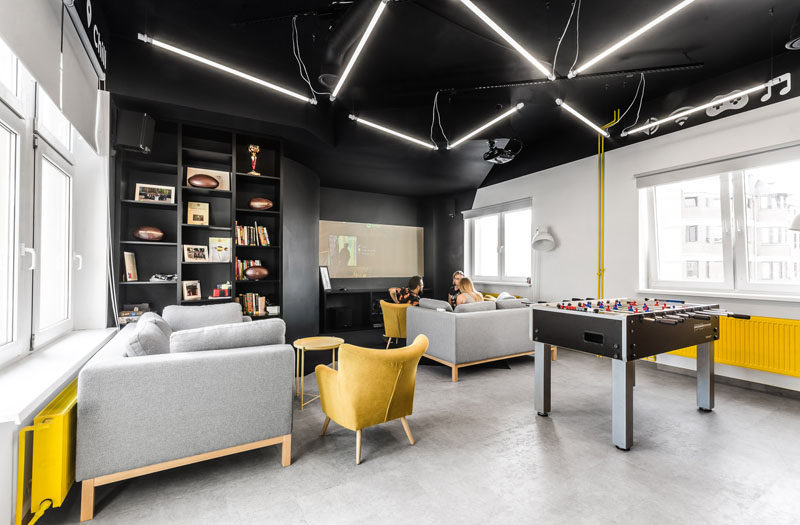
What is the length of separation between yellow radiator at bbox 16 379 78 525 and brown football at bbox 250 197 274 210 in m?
3.06

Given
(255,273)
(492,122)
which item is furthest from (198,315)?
(492,122)

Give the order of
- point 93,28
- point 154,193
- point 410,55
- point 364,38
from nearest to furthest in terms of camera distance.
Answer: point 364,38 → point 93,28 → point 410,55 → point 154,193

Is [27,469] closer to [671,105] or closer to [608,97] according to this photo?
[608,97]

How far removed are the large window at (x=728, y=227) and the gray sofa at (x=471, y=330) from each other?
78.7 inches

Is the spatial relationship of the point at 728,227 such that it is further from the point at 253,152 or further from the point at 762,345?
the point at 253,152

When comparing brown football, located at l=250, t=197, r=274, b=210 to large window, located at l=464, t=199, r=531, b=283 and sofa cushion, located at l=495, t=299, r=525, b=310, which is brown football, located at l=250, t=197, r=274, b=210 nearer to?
sofa cushion, located at l=495, t=299, r=525, b=310

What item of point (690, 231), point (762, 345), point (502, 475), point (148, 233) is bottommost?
point (502, 475)

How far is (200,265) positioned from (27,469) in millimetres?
2892

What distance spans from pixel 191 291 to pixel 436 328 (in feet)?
9.67

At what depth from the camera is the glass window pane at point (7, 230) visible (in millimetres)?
2199

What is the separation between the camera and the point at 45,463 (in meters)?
1.69

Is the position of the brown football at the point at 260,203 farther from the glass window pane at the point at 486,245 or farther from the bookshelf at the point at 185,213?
the glass window pane at the point at 486,245

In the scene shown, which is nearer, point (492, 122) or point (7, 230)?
point (7, 230)

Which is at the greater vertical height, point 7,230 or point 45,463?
point 7,230
